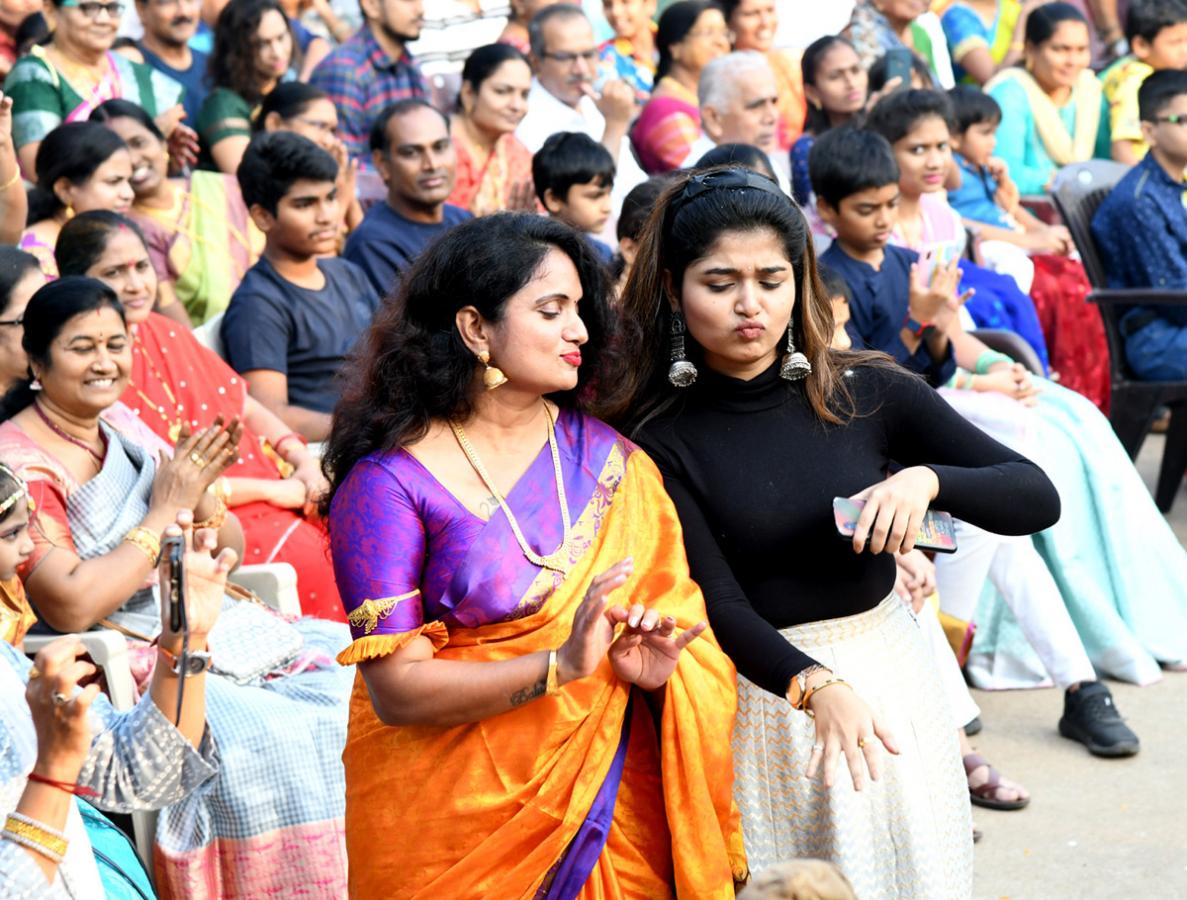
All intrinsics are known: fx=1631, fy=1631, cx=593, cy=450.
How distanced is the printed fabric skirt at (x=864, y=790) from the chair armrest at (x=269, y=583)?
1853 millimetres

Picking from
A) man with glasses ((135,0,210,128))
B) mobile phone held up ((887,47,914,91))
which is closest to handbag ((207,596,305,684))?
man with glasses ((135,0,210,128))

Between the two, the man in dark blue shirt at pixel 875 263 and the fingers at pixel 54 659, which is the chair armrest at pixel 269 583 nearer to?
the man in dark blue shirt at pixel 875 263

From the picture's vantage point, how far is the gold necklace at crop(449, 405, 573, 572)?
2318mm

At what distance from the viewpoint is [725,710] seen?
238 cm

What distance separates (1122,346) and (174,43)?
4221 mm

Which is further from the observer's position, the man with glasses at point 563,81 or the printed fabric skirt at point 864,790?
the man with glasses at point 563,81

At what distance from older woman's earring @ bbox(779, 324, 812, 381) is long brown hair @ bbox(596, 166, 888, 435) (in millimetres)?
14

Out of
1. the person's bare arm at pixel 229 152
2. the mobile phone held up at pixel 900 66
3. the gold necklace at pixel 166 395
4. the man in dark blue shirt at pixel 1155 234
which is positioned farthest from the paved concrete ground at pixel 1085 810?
the mobile phone held up at pixel 900 66

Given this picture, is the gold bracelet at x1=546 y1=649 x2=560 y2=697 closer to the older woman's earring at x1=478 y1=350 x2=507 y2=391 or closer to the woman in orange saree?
the woman in orange saree

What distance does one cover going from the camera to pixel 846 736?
2.20 meters

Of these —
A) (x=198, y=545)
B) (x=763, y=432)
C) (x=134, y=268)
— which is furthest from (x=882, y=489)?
(x=134, y=268)

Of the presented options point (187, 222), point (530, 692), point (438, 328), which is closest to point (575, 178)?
point (187, 222)

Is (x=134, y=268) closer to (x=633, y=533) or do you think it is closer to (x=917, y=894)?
(x=633, y=533)

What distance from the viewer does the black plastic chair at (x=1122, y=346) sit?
6.69 metres
